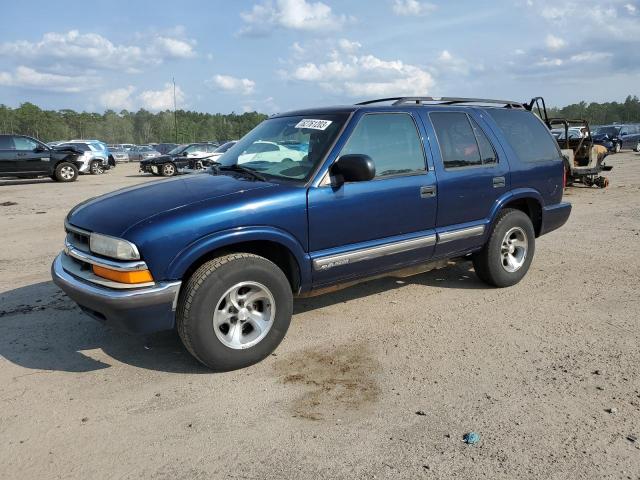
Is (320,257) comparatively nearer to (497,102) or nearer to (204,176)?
(204,176)

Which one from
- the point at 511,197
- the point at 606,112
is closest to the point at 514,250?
the point at 511,197

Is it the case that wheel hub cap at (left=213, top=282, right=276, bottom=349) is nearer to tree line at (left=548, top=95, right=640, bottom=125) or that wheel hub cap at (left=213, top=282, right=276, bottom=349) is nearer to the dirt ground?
the dirt ground

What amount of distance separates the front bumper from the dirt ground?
0.46 m

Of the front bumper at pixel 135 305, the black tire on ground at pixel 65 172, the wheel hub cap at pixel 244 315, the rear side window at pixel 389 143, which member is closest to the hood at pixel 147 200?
the front bumper at pixel 135 305

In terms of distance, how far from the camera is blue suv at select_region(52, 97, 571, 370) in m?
3.35

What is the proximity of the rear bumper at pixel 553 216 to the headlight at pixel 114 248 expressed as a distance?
4341 mm

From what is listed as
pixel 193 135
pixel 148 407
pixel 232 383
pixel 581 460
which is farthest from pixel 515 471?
pixel 193 135

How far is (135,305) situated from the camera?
3.23 metres

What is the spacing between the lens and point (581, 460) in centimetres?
262

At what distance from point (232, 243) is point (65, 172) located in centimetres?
1831

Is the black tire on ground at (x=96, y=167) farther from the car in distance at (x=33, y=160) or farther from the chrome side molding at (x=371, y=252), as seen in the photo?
the chrome side molding at (x=371, y=252)

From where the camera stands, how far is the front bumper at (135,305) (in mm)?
3230

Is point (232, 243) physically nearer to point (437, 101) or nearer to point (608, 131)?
point (437, 101)

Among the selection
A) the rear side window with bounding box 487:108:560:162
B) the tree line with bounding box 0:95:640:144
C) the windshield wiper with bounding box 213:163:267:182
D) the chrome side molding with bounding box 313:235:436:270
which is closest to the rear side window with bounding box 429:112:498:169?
the rear side window with bounding box 487:108:560:162
